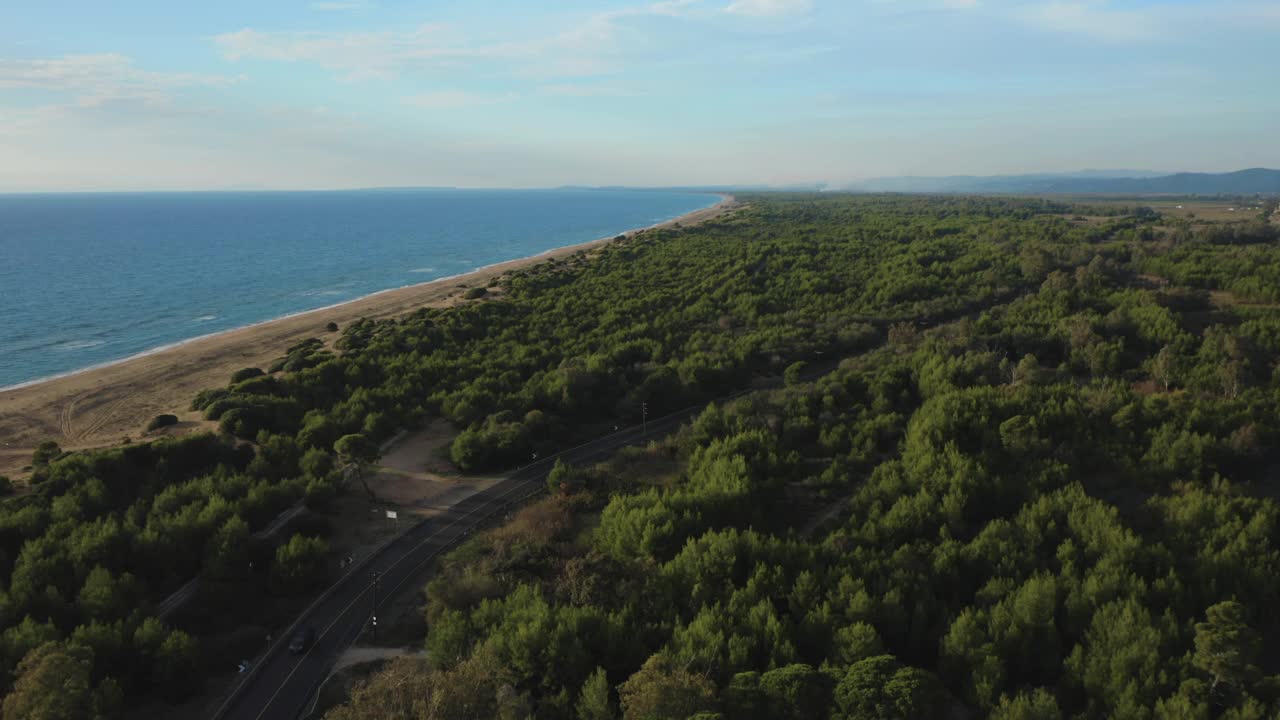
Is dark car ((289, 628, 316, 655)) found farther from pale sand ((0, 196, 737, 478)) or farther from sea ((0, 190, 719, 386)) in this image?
sea ((0, 190, 719, 386))

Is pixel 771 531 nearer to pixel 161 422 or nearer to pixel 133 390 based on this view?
pixel 161 422

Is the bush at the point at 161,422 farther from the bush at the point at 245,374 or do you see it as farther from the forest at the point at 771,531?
the bush at the point at 245,374

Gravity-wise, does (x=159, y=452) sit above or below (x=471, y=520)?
above

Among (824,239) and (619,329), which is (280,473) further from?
(824,239)

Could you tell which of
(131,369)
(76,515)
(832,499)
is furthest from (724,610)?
(131,369)

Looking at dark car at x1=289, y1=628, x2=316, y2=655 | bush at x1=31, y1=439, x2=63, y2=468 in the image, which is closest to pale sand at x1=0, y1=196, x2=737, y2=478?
bush at x1=31, y1=439, x2=63, y2=468

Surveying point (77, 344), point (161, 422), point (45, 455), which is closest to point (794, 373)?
point (161, 422)
